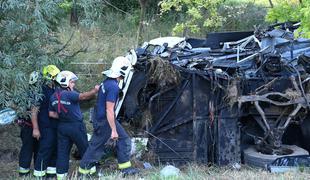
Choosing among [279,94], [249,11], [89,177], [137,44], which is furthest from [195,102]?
[249,11]

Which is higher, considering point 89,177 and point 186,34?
point 186,34

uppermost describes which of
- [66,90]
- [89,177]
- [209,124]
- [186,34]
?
[186,34]

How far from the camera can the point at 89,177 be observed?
7.35 m

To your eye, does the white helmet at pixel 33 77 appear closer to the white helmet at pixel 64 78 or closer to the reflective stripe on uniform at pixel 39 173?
the white helmet at pixel 64 78

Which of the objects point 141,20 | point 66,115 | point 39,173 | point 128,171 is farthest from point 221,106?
point 141,20

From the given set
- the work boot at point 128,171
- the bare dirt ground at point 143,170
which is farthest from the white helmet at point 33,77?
the work boot at point 128,171

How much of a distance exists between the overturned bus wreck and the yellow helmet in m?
1.80

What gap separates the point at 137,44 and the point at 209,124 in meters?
8.43

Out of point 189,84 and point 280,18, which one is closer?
point 189,84

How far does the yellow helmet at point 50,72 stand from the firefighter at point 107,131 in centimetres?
69

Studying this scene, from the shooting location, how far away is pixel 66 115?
24.1 ft

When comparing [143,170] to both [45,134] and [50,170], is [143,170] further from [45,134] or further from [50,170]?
[45,134]

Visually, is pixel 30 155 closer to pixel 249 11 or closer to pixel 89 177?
pixel 89 177

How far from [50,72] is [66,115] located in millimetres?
645
